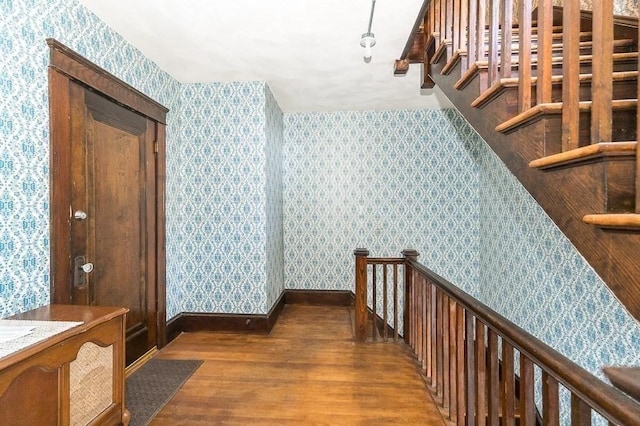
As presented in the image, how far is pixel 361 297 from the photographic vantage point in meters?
3.27

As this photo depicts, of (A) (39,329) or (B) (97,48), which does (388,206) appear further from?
(A) (39,329)

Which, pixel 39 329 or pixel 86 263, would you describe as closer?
pixel 39 329

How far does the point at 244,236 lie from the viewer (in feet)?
11.5

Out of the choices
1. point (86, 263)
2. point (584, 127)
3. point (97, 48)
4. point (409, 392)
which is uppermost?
point (97, 48)

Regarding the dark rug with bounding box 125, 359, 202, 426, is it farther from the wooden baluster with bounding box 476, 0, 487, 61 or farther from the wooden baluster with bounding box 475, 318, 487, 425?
the wooden baluster with bounding box 476, 0, 487, 61

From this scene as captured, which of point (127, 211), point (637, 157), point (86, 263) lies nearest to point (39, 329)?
point (86, 263)

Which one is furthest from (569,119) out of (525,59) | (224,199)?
(224,199)

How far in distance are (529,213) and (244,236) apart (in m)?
2.72

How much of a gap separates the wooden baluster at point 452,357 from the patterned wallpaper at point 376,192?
2480mm

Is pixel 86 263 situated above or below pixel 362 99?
below

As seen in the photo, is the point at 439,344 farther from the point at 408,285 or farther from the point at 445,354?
the point at 408,285

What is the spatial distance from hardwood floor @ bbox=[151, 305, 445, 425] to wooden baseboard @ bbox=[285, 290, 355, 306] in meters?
0.97

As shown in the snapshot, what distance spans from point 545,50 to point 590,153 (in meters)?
0.47

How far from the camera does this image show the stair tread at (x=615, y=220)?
851 mm
